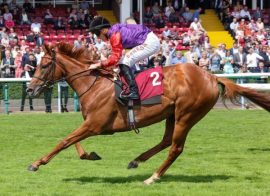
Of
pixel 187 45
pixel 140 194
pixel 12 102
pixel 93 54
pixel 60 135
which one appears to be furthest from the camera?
pixel 187 45

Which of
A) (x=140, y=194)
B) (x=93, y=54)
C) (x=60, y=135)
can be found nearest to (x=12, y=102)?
(x=60, y=135)

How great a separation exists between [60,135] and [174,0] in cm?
2094

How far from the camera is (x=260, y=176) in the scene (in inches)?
351

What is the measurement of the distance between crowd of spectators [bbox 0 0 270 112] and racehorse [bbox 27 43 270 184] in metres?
9.06

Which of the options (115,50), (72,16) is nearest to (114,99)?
(115,50)

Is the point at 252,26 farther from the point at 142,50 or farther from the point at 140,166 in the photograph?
the point at 142,50

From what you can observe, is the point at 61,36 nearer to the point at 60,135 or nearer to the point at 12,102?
the point at 12,102

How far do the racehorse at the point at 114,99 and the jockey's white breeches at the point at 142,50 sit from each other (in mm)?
284

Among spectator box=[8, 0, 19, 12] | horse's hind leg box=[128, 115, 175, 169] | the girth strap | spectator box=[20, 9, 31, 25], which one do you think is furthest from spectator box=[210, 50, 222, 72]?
the girth strap

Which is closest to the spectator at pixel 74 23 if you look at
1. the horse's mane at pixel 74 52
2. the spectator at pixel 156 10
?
the spectator at pixel 156 10

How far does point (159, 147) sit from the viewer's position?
9102 millimetres

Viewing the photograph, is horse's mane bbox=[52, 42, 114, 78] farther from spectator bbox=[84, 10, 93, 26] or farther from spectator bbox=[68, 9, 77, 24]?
spectator bbox=[84, 10, 93, 26]

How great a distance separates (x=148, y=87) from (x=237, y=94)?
3.95 feet

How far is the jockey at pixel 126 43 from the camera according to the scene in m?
8.59
